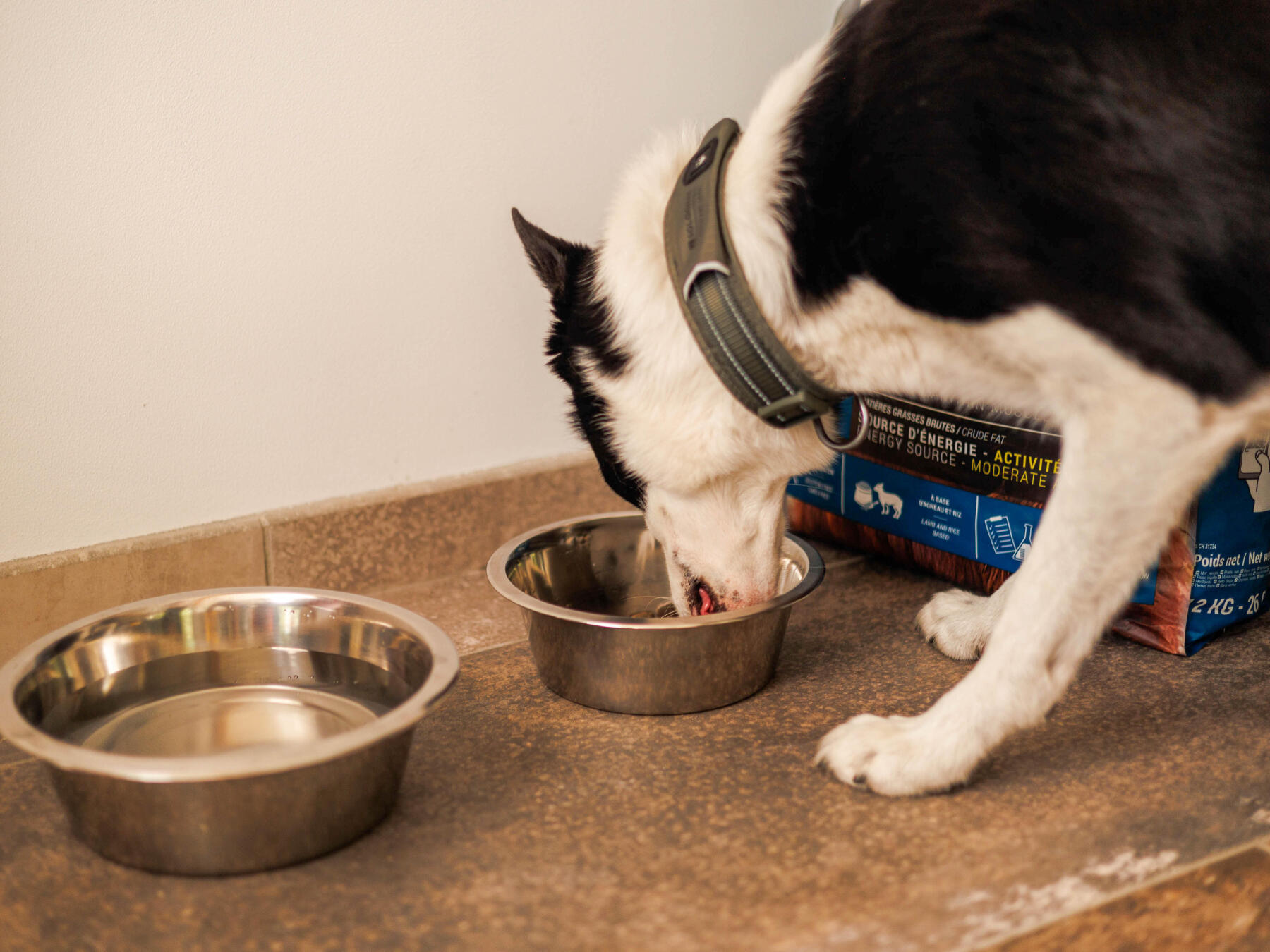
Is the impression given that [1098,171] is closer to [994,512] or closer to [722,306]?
[722,306]

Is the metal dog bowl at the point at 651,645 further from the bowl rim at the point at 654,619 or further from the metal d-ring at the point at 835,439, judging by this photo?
the metal d-ring at the point at 835,439

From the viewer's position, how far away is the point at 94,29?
156 centimetres

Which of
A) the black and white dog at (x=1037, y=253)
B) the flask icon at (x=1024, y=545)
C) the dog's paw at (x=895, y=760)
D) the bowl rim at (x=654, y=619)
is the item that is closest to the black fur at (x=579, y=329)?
the black and white dog at (x=1037, y=253)

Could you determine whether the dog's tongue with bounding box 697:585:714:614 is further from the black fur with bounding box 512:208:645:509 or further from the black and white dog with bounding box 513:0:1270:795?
the black and white dog with bounding box 513:0:1270:795

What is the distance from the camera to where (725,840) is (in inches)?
47.1

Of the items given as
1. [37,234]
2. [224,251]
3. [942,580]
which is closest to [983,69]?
[942,580]

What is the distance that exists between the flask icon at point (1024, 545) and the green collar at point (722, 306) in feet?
1.82

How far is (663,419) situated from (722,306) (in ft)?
0.67

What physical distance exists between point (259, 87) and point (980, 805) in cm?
152

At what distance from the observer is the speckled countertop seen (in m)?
1.05

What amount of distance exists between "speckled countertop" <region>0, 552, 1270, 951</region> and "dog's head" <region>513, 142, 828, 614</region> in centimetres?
24

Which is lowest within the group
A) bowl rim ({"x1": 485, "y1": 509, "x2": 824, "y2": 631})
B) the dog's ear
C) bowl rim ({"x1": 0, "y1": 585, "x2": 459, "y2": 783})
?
bowl rim ({"x1": 485, "y1": 509, "x2": 824, "y2": 631})

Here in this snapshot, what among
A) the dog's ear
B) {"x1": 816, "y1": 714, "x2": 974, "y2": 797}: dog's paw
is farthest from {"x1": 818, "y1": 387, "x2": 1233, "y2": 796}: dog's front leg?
the dog's ear

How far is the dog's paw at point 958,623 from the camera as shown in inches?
64.9
